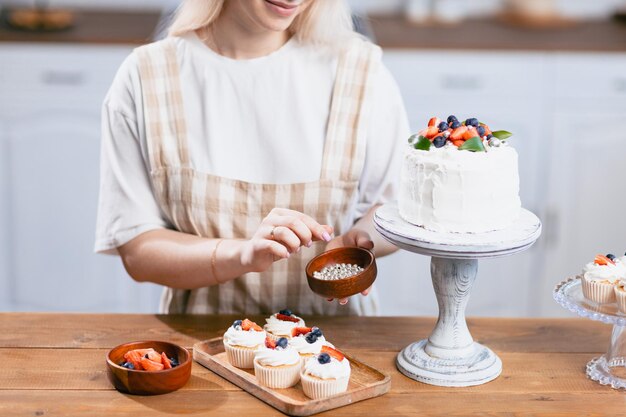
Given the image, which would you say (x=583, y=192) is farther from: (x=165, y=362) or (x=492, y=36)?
(x=165, y=362)

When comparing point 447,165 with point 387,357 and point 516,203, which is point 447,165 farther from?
point 387,357

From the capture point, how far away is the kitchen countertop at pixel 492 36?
10.8 ft

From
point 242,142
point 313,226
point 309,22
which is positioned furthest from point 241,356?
point 309,22

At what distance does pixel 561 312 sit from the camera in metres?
3.47

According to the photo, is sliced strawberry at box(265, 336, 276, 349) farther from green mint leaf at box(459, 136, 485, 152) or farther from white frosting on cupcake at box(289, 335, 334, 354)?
green mint leaf at box(459, 136, 485, 152)

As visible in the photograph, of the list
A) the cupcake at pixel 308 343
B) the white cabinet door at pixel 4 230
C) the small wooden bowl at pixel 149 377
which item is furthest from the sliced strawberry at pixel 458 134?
the white cabinet door at pixel 4 230

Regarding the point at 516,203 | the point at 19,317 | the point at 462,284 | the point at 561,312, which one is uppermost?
the point at 516,203

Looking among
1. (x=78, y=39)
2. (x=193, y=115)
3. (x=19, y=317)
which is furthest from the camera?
(x=78, y=39)

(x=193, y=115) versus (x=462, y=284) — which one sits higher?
(x=193, y=115)

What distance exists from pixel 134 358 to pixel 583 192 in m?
2.33

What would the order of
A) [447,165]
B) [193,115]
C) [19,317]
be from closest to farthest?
[447,165]
[19,317]
[193,115]

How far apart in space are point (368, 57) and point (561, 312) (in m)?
1.87

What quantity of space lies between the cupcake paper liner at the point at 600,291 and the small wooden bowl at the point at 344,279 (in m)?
0.34

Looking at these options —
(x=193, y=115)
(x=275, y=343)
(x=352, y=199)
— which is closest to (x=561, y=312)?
(x=352, y=199)
